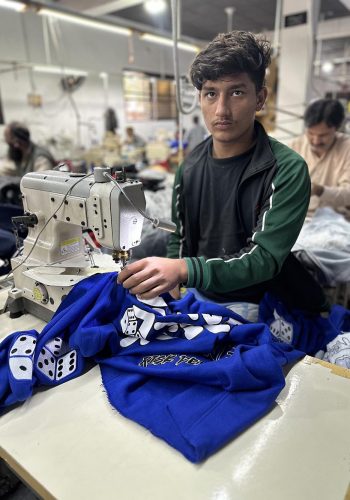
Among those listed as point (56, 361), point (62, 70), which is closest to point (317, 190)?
point (56, 361)

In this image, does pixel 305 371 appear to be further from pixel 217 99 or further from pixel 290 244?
pixel 217 99

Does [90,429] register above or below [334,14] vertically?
below

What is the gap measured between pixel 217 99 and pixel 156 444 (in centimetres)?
100

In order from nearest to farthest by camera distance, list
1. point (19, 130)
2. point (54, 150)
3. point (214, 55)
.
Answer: point (214, 55), point (19, 130), point (54, 150)

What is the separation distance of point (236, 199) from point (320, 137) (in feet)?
4.32

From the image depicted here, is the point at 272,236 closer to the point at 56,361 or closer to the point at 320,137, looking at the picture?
the point at 56,361

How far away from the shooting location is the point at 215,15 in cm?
735

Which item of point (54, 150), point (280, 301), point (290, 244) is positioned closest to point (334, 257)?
point (280, 301)

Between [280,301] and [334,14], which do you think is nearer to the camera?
[280,301]

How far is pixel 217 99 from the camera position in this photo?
1.20 metres

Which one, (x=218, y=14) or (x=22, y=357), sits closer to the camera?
(x=22, y=357)

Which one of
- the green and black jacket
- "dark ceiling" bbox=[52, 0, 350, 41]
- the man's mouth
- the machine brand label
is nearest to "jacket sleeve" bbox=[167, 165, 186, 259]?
the green and black jacket

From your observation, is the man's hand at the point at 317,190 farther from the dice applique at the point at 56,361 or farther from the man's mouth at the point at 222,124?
the dice applique at the point at 56,361

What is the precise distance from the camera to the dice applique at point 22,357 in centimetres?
84
